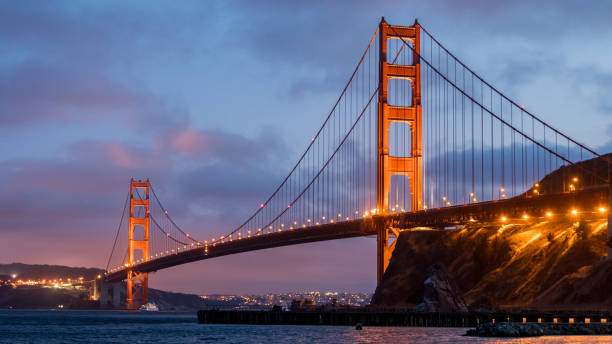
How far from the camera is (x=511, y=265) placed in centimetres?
8650

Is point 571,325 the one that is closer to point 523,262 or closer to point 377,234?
point 523,262

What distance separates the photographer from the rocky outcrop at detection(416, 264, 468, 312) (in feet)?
264

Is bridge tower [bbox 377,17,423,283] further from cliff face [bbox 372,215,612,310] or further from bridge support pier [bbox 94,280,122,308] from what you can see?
bridge support pier [bbox 94,280,122,308]

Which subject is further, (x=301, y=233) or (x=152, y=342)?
(x=301, y=233)

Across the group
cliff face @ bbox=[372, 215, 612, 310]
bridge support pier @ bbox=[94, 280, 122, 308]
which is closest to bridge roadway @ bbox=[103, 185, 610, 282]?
cliff face @ bbox=[372, 215, 612, 310]

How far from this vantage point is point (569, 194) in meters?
76.2

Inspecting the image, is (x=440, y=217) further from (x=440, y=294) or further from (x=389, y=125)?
(x=389, y=125)

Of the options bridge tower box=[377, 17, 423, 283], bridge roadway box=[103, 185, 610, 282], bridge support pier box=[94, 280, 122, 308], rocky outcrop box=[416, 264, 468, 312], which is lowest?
bridge support pier box=[94, 280, 122, 308]

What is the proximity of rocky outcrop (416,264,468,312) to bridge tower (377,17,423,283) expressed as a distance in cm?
1407

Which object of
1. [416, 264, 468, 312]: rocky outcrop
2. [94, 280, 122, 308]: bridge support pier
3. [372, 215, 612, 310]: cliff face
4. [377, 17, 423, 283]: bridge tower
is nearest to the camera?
[372, 215, 612, 310]: cliff face

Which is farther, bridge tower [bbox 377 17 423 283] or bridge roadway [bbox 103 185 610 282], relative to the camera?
bridge tower [bbox 377 17 423 283]

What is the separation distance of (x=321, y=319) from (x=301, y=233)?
17553 millimetres

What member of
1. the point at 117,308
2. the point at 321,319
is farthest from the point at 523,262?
the point at 117,308

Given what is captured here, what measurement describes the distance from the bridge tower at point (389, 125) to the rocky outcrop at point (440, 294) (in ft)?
46.2
